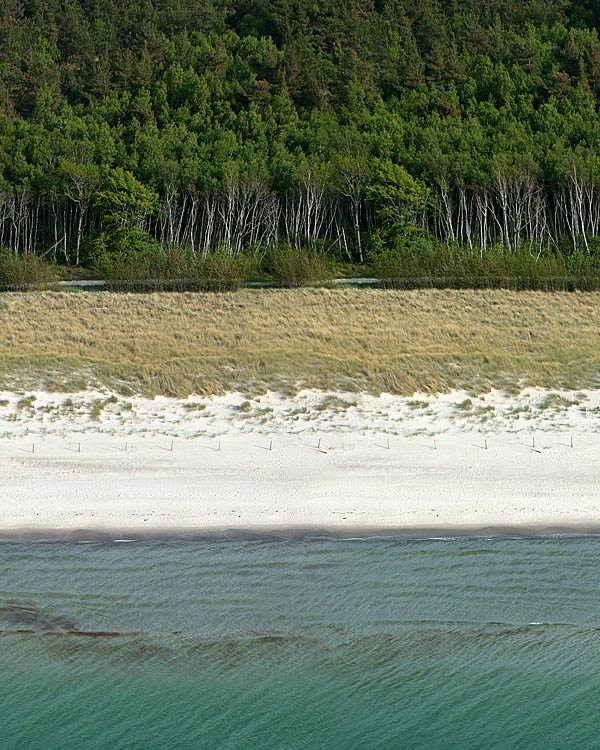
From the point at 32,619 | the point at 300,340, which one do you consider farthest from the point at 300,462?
the point at 300,340

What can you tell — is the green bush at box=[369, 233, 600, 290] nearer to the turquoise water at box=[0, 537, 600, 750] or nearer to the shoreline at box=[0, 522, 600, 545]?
the shoreline at box=[0, 522, 600, 545]

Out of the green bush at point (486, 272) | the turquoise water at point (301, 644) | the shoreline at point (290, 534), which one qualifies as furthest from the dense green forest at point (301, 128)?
the turquoise water at point (301, 644)

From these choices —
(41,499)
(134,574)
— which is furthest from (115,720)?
(41,499)

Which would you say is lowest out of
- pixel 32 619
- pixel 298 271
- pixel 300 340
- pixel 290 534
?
pixel 32 619

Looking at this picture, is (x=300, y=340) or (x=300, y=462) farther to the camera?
(x=300, y=340)

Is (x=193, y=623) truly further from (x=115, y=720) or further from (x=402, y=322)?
(x=402, y=322)

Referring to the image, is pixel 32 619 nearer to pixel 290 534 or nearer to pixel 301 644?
pixel 301 644

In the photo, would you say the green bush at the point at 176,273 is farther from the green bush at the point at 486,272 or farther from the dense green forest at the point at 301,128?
the green bush at the point at 486,272
